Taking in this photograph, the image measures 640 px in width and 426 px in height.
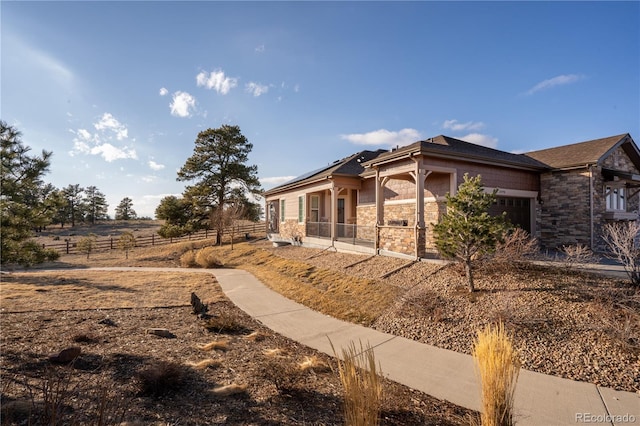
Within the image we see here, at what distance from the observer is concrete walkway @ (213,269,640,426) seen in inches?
138

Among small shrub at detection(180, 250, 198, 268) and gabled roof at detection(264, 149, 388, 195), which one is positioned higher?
gabled roof at detection(264, 149, 388, 195)

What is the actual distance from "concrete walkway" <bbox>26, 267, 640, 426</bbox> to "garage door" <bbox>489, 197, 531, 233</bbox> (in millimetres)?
9804

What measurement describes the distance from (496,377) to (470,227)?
5.27 metres

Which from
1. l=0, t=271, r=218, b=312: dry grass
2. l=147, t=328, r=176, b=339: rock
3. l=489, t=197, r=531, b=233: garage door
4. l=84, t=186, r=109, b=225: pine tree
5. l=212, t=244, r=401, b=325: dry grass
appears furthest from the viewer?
l=84, t=186, r=109, b=225: pine tree

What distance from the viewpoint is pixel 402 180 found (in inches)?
570

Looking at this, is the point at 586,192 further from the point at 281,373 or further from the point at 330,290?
the point at 281,373

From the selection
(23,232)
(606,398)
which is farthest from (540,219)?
(23,232)

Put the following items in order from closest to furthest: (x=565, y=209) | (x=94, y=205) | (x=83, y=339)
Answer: (x=83, y=339)
(x=565, y=209)
(x=94, y=205)

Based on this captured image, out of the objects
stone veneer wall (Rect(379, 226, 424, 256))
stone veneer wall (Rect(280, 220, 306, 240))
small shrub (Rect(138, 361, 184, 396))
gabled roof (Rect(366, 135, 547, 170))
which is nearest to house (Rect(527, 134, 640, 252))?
gabled roof (Rect(366, 135, 547, 170))

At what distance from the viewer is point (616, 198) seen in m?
14.0

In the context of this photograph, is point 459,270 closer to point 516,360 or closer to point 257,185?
point 516,360

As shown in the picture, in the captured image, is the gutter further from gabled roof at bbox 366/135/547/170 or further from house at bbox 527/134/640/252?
gabled roof at bbox 366/135/547/170

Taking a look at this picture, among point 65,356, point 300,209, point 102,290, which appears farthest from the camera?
point 300,209

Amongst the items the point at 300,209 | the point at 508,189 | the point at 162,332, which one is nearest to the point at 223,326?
the point at 162,332
